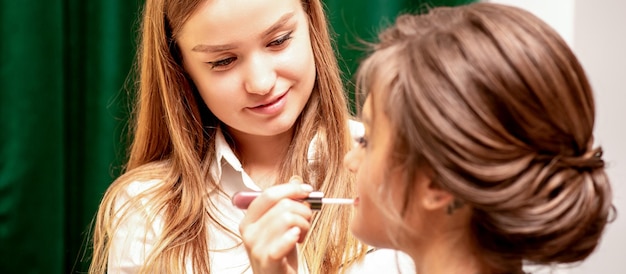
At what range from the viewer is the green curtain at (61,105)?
1518 millimetres

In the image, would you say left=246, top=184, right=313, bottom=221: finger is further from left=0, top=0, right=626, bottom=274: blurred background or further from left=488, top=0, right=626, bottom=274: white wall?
left=488, top=0, right=626, bottom=274: white wall

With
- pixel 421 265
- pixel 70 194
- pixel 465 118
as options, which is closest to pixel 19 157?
pixel 70 194

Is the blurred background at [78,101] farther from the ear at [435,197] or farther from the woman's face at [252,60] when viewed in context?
the ear at [435,197]

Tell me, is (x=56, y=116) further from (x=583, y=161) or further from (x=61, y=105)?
(x=583, y=161)

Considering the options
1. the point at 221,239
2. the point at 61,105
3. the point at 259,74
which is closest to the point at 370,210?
the point at 259,74

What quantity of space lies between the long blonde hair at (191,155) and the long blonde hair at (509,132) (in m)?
0.46

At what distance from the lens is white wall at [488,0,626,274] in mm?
1442

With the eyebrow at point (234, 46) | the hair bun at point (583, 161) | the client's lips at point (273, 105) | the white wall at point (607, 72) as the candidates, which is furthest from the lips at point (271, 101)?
the white wall at point (607, 72)

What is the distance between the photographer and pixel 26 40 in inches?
59.2

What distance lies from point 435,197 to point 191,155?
0.59 meters

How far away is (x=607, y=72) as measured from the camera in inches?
57.2

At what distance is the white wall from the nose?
2.20 feet

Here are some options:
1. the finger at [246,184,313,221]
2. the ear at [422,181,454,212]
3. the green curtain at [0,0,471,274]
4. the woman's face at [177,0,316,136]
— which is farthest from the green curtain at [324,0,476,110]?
the ear at [422,181,454,212]

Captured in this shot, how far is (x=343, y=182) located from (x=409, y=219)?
0.41 meters
